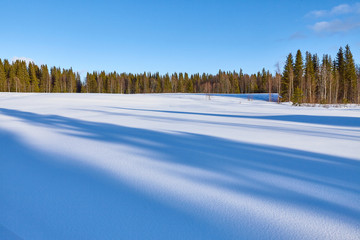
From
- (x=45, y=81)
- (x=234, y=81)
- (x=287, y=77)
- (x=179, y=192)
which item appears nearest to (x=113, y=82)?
(x=45, y=81)

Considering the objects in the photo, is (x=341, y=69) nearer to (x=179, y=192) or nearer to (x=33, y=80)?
(x=179, y=192)

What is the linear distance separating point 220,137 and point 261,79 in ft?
217

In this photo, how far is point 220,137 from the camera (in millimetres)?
4438

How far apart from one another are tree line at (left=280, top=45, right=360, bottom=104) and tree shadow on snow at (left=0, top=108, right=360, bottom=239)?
3312 cm

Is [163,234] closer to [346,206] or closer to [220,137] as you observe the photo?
[346,206]

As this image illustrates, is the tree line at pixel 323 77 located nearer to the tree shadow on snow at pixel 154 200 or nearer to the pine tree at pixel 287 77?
the pine tree at pixel 287 77

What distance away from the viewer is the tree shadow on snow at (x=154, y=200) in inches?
60.3

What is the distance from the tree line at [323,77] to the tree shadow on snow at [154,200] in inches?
1304

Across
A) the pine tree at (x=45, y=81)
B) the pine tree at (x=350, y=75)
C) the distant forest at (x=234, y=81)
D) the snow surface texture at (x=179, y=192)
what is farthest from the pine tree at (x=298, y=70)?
the pine tree at (x=45, y=81)

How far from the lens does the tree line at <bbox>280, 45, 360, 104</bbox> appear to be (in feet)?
112

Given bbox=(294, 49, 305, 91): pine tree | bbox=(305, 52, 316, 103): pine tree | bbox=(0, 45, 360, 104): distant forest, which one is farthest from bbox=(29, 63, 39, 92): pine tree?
bbox=(305, 52, 316, 103): pine tree

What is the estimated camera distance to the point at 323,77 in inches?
1431

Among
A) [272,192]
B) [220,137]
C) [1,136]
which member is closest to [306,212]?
[272,192]

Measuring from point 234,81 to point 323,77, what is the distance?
1245 inches
